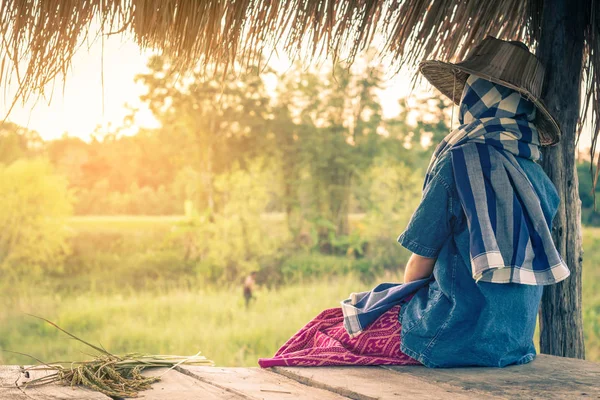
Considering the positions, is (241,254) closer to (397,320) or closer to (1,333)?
(1,333)

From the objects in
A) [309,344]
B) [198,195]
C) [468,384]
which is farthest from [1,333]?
[468,384]

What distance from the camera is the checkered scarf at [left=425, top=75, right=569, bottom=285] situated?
2.14m

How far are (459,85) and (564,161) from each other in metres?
0.68

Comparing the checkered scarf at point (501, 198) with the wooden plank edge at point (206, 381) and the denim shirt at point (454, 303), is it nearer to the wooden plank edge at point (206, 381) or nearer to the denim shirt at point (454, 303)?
the denim shirt at point (454, 303)

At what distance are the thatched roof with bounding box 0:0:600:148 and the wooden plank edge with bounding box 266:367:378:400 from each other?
135cm

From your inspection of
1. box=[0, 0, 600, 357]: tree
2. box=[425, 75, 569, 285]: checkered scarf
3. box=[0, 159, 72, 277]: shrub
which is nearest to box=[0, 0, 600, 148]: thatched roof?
box=[0, 0, 600, 357]: tree

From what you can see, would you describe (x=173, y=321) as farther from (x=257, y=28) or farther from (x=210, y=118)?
(x=257, y=28)

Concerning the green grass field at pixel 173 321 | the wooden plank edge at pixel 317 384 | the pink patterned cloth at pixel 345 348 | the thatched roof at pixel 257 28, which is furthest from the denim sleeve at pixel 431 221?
the green grass field at pixel 173 321

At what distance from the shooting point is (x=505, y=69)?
2.35 m

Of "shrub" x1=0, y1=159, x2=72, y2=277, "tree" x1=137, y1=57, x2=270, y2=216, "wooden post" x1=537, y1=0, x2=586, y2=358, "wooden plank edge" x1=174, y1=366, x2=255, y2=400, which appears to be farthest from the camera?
"tree" x1=137, y1=57, x2=270, y2=216

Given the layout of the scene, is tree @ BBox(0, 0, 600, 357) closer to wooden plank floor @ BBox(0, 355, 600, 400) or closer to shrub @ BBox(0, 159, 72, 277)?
wooden plank floor @ BBox(0, 355, 600, 400)

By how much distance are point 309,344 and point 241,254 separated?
837 cm

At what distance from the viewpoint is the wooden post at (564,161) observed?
9.57ft

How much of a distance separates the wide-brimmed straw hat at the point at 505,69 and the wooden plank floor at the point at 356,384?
94cm
